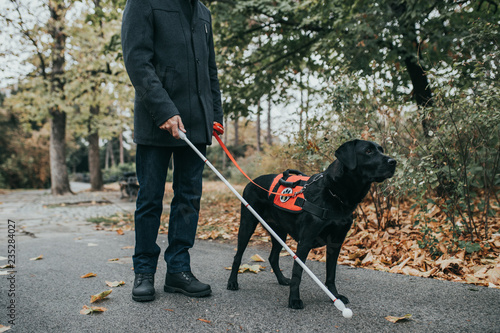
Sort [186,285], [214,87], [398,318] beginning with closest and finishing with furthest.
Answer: [398,318] → [186,285] → [214,87]

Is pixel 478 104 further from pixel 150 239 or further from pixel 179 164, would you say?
pixel 150 239

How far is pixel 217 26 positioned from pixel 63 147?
9.45m

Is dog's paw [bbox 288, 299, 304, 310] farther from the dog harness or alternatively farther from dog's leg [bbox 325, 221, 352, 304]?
the dog harness

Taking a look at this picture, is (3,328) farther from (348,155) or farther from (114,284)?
(348,155)

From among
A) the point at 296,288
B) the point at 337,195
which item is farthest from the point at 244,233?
the point at 337,195

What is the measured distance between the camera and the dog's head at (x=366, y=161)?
234 centimetres

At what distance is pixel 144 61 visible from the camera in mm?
2492

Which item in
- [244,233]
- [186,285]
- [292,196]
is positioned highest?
[292,196]

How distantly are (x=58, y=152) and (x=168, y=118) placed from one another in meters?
13.2

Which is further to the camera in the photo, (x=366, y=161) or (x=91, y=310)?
(x=366, y=161)

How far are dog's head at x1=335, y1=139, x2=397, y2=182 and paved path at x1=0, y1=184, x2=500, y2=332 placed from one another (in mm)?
912

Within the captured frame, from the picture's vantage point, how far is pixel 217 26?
7.50 meters

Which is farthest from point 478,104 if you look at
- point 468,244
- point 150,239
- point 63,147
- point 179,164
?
point 63,147

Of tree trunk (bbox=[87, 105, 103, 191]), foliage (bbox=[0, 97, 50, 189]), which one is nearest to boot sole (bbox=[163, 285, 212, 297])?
tree trunk (bbox=[87, 105, 103, 191])
